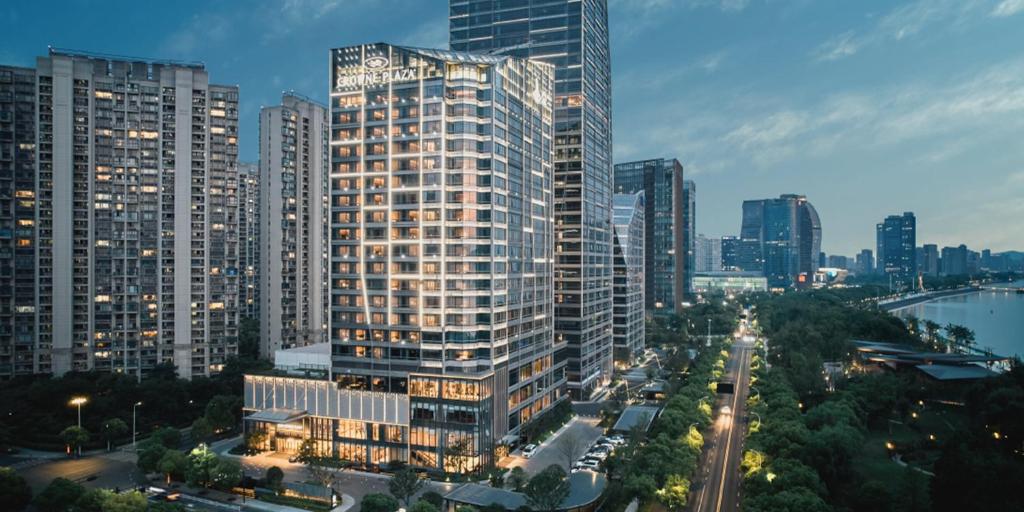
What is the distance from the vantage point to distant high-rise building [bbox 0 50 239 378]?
12144 centimetres

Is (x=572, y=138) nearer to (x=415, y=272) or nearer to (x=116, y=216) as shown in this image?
(x=415, y=272)

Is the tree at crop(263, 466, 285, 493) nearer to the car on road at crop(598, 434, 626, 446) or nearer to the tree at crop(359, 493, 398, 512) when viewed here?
the tree at crop(359, 493, 398, 512)

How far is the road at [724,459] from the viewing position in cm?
7034

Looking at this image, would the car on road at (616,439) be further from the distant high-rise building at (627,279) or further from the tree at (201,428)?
the tree at (201,428)

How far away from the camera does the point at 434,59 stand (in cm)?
8525

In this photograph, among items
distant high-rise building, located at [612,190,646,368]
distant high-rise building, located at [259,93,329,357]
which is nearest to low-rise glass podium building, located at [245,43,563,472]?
distant high-rise building, located at [259,93,329,357]

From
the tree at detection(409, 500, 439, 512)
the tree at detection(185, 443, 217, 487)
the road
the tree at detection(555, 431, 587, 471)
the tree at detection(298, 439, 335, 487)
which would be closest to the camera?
the tree at detection(409, 500, 439, 512)

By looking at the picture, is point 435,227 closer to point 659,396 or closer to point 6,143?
point 659,396

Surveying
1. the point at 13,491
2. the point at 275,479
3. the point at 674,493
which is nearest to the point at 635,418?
the point at 674,493

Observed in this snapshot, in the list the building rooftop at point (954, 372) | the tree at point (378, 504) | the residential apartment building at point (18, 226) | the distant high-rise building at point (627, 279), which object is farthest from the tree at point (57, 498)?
the building rooftop at point (954, 372)

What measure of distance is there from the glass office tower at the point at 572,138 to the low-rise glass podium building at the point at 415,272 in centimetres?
3069

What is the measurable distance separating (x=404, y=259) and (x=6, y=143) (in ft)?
300

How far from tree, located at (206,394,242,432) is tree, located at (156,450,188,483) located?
16.6m

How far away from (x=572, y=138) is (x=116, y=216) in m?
93.0
